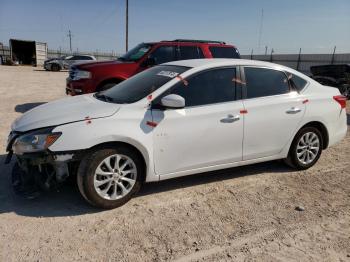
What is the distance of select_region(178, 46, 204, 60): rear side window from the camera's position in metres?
8.55

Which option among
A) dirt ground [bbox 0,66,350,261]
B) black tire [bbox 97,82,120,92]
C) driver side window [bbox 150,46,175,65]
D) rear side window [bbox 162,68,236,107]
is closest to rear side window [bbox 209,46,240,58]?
driver side window [bbox 150,46,175,65]

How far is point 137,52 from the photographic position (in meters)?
8.70

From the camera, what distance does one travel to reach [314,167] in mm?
5141

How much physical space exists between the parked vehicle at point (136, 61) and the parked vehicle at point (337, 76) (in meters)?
6.44

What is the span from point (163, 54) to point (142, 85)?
4501mm

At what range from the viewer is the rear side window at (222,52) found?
884cm

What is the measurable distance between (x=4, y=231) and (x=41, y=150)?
0.85m

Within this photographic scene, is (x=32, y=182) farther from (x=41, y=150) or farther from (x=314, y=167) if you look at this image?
(x=314, y=167)

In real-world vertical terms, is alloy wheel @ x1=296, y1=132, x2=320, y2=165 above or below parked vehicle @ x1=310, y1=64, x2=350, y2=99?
below

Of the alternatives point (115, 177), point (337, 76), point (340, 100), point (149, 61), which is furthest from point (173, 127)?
point (337, 76)

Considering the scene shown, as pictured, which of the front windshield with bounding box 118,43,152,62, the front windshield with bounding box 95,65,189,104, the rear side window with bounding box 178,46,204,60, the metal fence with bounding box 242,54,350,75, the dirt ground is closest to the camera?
the dirt ground

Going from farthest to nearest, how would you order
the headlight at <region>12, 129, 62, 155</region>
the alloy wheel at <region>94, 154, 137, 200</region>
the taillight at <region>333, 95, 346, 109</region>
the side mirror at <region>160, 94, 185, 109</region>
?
1. the taillight at <region>333, 95, 346, 109</region>
2. the side mirror at <region>160, 94, 185, 109</region>
3. the alloy wheel at <region>94, 154, 137, 200</region>
4. the headlight at <region>12, 129, 62, 155</region>

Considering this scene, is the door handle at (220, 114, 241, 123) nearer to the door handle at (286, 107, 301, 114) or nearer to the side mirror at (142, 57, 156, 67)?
the door handle at (286, 107, 301, 114)

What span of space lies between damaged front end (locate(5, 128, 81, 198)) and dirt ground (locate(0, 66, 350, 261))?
35cm
